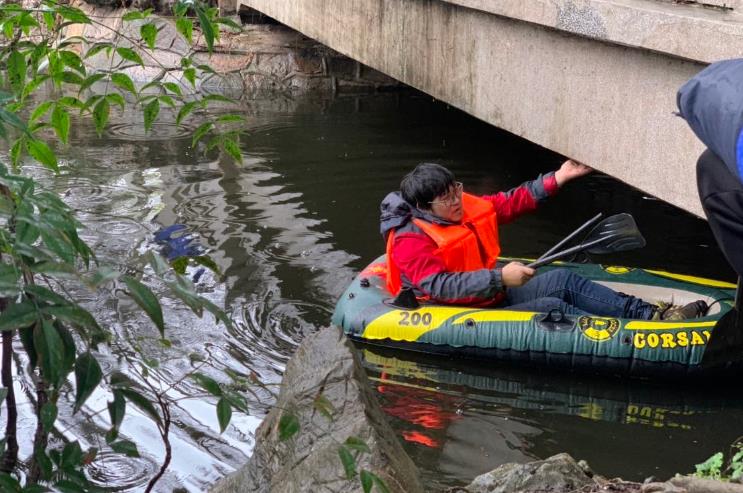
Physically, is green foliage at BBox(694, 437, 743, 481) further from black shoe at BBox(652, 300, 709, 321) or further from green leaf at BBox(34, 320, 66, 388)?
green leaf at BBox(34, 320, 66, 388)

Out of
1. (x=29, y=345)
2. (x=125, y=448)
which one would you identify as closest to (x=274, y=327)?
(x=125, y=448)

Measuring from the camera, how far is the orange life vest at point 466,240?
18.4 feet

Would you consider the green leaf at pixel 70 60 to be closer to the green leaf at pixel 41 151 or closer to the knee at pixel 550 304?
the green leaf at pixel 41 151

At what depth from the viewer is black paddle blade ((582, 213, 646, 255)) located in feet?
18.2

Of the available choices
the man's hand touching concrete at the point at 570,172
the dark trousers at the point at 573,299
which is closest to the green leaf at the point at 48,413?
the dark trousers at the point at 573,299

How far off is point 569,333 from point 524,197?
1002 millimetres

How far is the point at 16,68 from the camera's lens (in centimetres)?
239

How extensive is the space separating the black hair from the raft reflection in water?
906 mm

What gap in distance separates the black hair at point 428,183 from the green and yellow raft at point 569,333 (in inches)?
24.9

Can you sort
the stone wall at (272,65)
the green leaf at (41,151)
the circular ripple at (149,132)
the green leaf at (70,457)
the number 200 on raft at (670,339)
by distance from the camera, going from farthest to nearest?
the stone wall at (272,65)
the circular ripple at (149,132)
the number 200 on raft at (670,339)
the green leaf at (41,151)
the green leaf at (70,457)

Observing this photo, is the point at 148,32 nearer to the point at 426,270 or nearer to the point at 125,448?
the point at 125,448

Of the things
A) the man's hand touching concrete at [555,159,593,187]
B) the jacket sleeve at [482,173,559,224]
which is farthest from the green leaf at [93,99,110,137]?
the man's hand touching concrete at [555,159,593,187]

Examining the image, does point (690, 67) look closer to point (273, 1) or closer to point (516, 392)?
point (516, 392)

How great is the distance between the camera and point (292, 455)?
3.32 m
